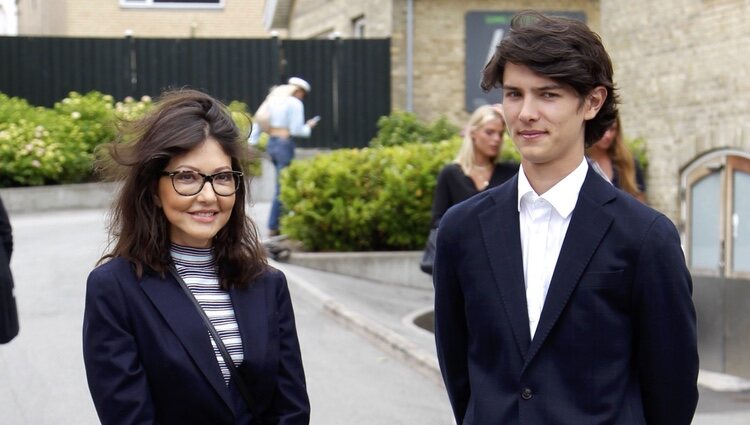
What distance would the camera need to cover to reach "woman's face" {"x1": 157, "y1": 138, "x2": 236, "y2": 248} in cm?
333

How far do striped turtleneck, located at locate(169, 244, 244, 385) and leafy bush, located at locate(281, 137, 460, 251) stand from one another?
370 inches

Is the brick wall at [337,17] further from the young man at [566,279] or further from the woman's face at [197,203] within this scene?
the young man at [566,279]

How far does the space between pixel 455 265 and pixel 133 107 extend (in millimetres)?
17948

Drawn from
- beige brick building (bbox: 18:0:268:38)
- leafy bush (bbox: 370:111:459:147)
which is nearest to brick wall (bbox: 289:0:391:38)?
leafy bush (bbox: 370:111:459:147)

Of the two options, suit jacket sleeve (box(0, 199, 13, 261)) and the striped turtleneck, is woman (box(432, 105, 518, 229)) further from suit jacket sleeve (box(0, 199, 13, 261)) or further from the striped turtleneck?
the striped turtleneck

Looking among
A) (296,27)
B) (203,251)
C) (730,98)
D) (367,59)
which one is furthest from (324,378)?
(296,27)

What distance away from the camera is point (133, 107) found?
20438 millimetres

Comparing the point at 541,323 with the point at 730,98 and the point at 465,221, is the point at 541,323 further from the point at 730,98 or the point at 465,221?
the point at 730,98

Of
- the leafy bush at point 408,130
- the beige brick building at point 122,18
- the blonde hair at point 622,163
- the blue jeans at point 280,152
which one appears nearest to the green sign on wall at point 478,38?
the leafy bush at point 408,130

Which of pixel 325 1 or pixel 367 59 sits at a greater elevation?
pixel 325 1

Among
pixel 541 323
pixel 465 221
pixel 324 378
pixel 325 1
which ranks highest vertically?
pixel 325 1

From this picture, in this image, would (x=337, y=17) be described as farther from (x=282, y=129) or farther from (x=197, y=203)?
(x=197, y=203)

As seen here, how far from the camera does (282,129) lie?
14.5m

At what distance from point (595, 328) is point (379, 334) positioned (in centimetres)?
659
